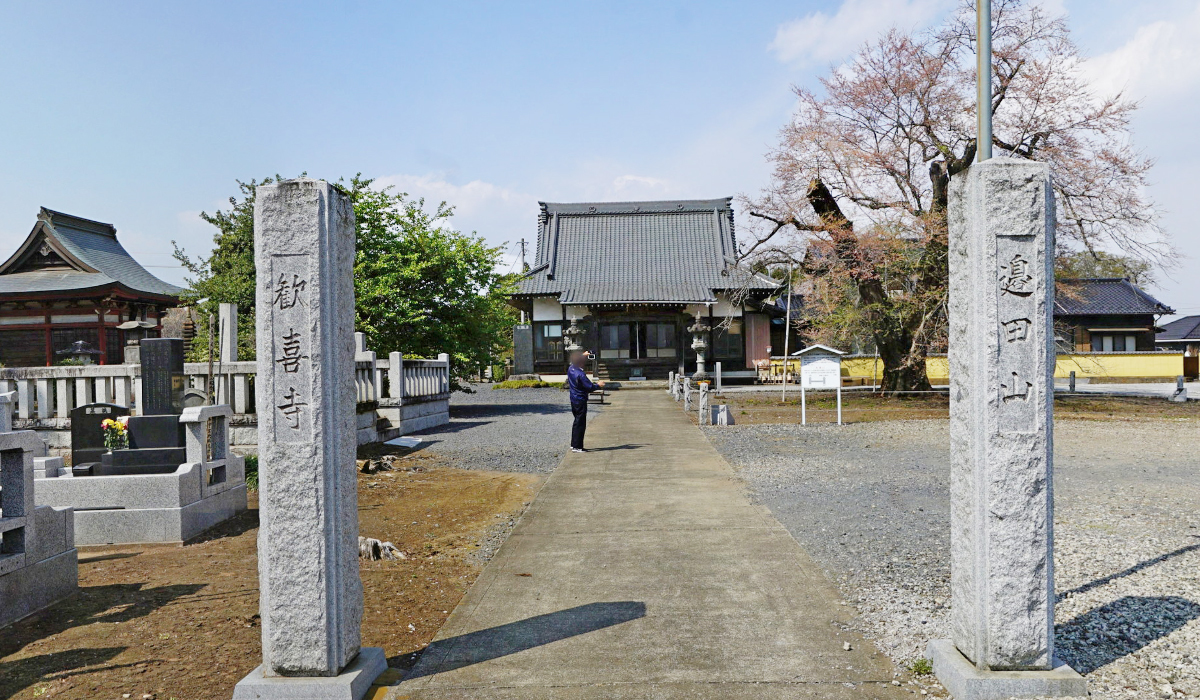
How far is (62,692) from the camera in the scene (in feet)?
11.6

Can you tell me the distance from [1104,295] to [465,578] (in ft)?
140

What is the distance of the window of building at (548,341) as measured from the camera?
105 ft

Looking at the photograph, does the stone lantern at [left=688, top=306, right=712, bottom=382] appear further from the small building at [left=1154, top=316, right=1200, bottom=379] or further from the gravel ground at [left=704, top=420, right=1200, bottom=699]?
the small building at [left=1154, top=316, right=1200, bottom=379]

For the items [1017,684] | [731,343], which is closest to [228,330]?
[1017,684]

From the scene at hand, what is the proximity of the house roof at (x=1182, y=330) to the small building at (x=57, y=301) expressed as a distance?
5573 centimetres

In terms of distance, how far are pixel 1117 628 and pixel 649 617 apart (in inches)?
102

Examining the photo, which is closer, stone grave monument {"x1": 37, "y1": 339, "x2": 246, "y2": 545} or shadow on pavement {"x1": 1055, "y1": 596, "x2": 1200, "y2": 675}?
shadow on pavement {"x1": 1055, "y1": 596, "x2": 1200, "y2": 675}

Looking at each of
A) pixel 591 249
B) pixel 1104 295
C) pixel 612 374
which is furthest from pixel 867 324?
pixel 1104 295

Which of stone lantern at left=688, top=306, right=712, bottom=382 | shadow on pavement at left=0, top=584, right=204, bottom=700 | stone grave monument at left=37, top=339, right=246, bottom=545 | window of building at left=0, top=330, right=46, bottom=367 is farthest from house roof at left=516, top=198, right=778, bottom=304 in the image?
shadow on pavement at left=0, top=584, right=204, bottom=700

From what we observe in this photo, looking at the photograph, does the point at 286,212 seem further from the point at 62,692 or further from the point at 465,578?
the point at 465,578

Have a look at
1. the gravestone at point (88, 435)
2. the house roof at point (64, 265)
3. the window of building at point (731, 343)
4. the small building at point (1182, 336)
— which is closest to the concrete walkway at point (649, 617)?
the gravestone at point (88, 435)

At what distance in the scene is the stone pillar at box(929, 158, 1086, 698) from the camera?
3318 mm

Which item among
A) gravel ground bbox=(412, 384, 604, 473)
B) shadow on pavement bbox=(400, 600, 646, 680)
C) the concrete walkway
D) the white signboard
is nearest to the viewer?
the concrete walkway

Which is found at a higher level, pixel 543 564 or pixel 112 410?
pixel 112 410
